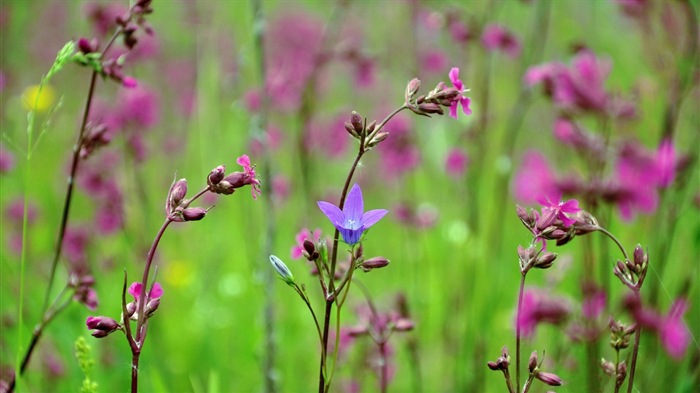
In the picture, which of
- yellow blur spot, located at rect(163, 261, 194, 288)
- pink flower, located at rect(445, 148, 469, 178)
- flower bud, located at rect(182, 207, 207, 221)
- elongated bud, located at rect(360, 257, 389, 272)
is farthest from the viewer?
yellow blur spot, located at rect(163, 261, 194, 288)

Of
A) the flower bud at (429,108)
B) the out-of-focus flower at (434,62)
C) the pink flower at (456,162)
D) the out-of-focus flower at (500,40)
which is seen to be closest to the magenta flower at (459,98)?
the flower bud at (429,108)

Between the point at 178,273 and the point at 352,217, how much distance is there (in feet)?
9.48

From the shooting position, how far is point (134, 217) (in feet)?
12.4

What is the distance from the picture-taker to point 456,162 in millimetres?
3535

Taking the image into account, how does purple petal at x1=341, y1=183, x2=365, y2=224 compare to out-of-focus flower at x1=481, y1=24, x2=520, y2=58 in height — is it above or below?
below

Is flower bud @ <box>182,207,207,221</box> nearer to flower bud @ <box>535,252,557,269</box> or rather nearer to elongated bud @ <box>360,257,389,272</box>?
elongated bud @ <box>360,257,389,272</box>

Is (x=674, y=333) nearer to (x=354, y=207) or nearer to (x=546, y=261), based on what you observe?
(x=546, y=261)

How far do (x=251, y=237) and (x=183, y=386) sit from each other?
4.06 feet

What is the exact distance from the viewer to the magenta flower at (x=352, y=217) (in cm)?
118

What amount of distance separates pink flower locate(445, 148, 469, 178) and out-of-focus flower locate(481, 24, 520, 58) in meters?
0.60

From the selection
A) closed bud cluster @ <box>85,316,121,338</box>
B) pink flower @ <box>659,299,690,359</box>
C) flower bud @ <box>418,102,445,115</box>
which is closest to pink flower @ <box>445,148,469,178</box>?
pink flower @ <box>659,299,690,359</box>

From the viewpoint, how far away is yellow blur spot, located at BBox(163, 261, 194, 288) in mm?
3902

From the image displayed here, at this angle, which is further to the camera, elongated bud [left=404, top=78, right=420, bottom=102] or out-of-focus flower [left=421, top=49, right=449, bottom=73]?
out-of-focus flower [left=421, top=49, right=449, bottom=73]

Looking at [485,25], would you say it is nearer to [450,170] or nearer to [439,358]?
[450,170]
